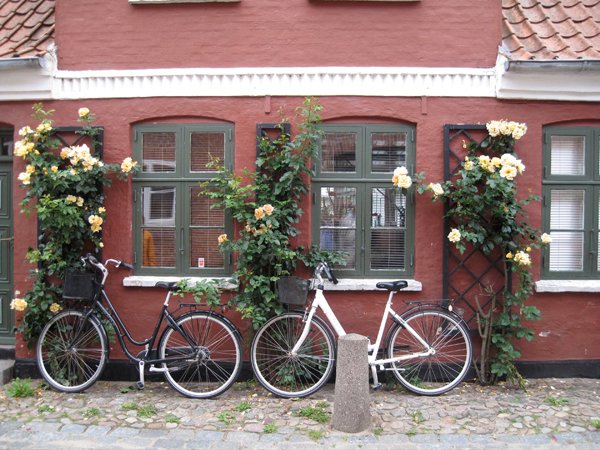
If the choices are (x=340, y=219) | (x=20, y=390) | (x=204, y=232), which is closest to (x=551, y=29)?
(x=340, y=219)

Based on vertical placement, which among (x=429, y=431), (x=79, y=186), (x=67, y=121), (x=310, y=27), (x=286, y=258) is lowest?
(x=429, y=431)

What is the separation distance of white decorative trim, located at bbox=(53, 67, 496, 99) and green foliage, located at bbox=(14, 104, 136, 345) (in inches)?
29.5

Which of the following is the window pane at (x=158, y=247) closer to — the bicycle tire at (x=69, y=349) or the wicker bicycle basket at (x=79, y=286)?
the wicker bicycle basket at (x=79, y=286)

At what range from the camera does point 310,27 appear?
230 inches

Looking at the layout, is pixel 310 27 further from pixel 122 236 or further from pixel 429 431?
pixel 429 431

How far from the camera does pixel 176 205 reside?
6043 mm

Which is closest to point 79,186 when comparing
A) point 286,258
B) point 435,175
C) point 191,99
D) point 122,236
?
point 122,236

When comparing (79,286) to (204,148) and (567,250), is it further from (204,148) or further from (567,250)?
(567,250)

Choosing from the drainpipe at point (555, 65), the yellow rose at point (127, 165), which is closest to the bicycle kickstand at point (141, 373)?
the yellow rose at point (127, 165)

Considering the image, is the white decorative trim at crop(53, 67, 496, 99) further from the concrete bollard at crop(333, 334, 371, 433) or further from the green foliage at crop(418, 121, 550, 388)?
the concrete bollard at crop(333, 334, 371, 433)

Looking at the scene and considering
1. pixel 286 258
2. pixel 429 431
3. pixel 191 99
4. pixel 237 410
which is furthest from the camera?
pixel 191 99

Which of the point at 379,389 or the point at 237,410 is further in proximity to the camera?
the point at 379,389

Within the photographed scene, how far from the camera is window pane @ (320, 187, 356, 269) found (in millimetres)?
5973

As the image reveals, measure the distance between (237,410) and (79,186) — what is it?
2.79 meters
